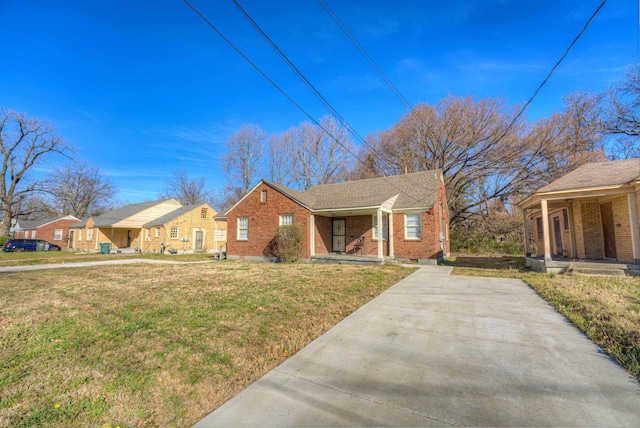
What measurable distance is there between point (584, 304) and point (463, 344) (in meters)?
3.56

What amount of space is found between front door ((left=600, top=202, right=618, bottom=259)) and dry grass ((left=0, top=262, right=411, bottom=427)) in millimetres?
10062

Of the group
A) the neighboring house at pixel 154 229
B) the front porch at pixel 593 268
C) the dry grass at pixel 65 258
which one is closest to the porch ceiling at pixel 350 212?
the front porch at pixel 593 268

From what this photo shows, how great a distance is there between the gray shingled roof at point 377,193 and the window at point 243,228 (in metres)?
2.87

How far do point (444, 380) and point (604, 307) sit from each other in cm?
465

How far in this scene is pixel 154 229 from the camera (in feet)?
87.0

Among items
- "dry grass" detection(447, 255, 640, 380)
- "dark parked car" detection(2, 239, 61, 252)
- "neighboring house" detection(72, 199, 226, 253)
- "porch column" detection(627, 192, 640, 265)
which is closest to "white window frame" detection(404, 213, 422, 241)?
"dry grass" detection(447, 255, 640, 380)

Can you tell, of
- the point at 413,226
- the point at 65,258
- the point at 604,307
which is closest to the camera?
the point at 604,307

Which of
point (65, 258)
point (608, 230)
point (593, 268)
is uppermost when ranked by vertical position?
point (608, 230)

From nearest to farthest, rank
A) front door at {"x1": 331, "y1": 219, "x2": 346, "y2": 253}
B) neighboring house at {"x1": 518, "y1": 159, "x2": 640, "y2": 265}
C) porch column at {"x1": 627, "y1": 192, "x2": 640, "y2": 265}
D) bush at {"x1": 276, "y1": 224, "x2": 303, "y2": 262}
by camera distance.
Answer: porch column at {"x1": 627, "y1": 192, "x2": 640, "y2": 265}, neighboring house at {"x1": 518, "y1": 159, "x2": 640, "y2": 265}, bush at {"x1": 276, "y1": 224, "x2": 303, "y2": 262}, front door at {"x1": 331, "y1": 219, "x2": 346, "y2": 253}

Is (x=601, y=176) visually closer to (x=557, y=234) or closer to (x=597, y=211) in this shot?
(x=597, y=211)

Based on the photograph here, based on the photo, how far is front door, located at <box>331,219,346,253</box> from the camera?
52.6 ft

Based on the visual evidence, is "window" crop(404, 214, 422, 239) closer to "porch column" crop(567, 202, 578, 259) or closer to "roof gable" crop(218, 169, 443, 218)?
"roof gable" crop(218, 169, 443, 218)

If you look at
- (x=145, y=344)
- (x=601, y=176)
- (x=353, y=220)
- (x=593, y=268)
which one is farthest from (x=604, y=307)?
(x=353, y=220)

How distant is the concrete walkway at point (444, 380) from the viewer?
7.66 ft
